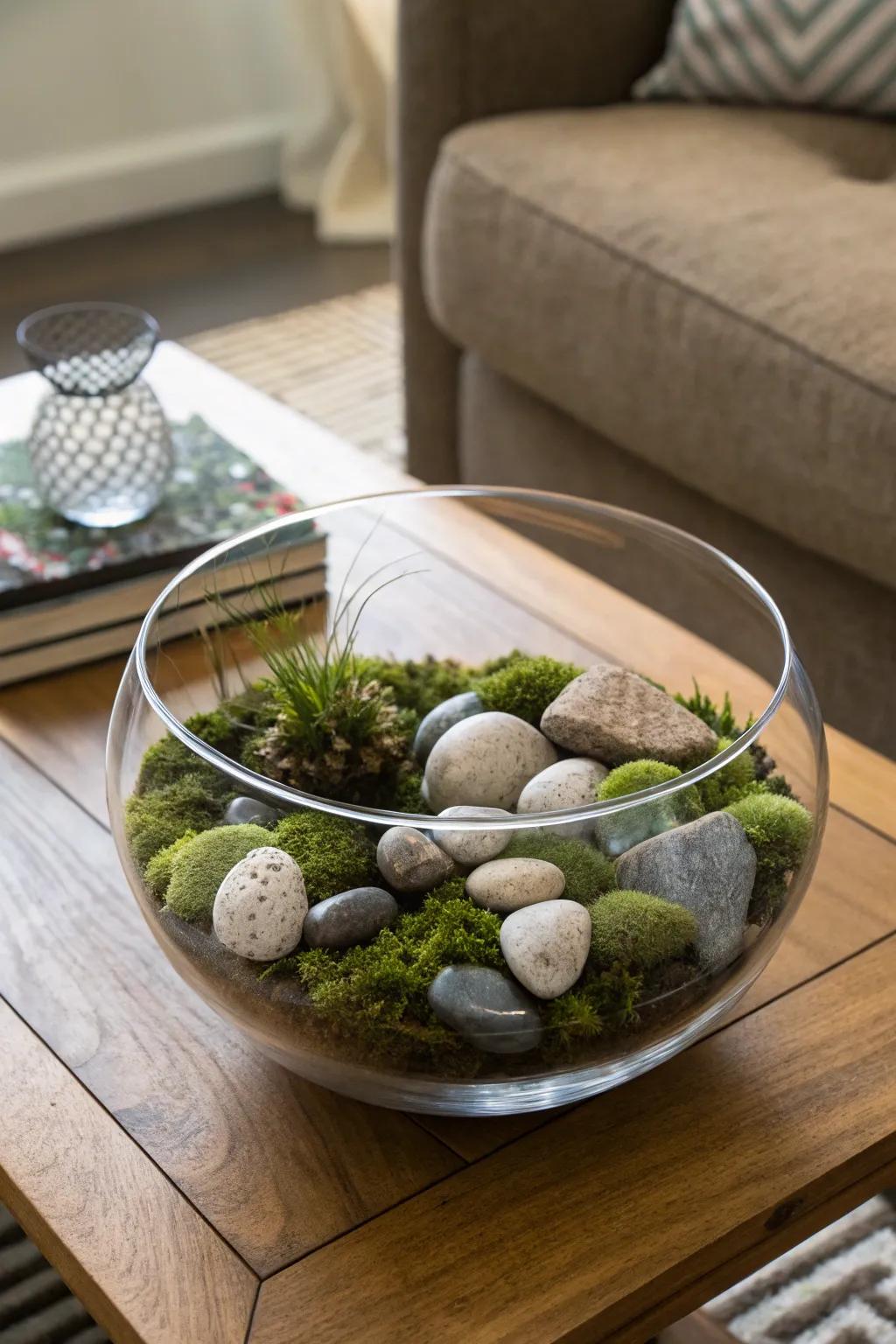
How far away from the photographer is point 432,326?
63.1 inches

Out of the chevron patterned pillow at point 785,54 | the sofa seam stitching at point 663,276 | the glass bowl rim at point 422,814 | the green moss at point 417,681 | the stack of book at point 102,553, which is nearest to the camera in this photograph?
the glass bowl rim at point 422,814

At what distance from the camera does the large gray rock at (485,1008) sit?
490 millimetres

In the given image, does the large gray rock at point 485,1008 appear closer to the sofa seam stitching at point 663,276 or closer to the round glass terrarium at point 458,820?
the round glass terrarium at point 458,820

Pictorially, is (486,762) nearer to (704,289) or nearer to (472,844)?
(472,844)

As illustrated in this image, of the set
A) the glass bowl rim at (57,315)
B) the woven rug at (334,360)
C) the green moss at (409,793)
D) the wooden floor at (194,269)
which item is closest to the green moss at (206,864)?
the green moss at (409,793)

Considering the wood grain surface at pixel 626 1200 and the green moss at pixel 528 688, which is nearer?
the wood grain surface at pixel 626 1200

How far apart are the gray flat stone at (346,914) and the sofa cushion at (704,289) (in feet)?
2.21

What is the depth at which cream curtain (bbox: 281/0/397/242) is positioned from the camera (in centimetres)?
274

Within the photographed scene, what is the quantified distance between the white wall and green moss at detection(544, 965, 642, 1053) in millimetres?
2569

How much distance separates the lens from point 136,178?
2.85 m

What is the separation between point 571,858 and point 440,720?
17 cm

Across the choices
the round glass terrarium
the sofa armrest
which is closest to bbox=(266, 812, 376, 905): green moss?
the round glass terrarium

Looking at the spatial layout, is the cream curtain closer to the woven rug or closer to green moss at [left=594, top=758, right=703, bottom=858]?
the woven rug

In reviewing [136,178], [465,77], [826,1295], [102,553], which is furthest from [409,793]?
[136,178]
